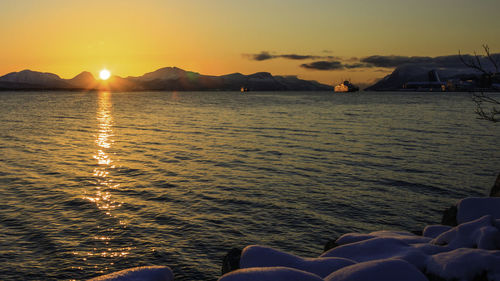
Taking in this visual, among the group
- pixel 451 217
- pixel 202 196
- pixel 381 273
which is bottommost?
pixel 202 196

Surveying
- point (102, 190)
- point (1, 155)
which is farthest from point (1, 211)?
point (1, 155)

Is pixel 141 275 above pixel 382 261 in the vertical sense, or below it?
below

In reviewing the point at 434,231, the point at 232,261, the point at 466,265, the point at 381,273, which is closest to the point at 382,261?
the point at 381,273

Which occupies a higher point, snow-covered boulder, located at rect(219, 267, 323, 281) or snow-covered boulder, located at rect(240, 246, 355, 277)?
snow-covered boulder, located at rect(219, 267, 323, 281)

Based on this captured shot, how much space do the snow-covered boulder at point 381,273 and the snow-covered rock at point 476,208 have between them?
17.9ft

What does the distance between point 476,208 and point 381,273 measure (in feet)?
20.4

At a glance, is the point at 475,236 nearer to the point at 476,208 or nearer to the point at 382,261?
the point at 476,208

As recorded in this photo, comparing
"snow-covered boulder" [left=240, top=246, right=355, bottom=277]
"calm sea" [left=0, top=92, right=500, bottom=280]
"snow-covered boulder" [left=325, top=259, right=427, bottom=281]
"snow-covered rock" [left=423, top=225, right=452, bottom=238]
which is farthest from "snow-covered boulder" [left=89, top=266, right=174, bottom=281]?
"snow-covered rock" [left=423, top=225, right=452, bottom=238]

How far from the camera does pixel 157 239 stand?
12.0 metres

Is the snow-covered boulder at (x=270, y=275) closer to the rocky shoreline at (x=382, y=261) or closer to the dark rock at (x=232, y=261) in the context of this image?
the rocky shoreline at (x=382, y=261)

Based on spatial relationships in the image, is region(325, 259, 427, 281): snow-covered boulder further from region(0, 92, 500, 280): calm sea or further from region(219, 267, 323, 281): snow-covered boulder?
region(0, 92, 500, 280): calm sea

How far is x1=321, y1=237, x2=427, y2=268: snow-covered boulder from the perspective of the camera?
25.5 feet

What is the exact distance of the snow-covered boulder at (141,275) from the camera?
20.3 feet

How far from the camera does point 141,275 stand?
6402 millimetres
